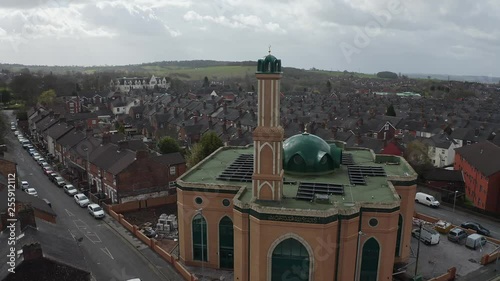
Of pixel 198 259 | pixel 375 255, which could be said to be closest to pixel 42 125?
pixel 198 259

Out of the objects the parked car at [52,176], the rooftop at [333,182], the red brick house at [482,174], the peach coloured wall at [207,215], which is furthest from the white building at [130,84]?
the peach coloured wall at [207,215]

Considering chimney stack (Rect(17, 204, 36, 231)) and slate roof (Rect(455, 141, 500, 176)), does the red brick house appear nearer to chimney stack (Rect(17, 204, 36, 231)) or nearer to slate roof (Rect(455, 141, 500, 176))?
slate roof (Rect(455, 141, 500, 176))

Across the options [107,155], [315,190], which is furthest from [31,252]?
[107,155]

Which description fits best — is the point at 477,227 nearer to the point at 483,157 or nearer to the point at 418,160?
the point at 483,157

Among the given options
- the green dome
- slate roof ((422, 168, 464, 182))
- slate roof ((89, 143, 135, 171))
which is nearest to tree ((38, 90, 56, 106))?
slate roof ((89, 143, 135, 171))

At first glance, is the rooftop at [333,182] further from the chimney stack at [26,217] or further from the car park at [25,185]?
the car park at [25,185]
